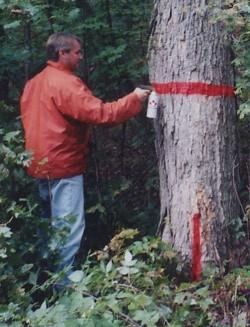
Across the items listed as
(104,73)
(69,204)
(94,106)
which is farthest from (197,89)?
(104,73)

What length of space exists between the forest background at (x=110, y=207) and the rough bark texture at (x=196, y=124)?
134mm

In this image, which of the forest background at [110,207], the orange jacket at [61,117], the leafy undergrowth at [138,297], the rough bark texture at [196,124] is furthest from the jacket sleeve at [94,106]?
the leafy undergrowth at [138,297]

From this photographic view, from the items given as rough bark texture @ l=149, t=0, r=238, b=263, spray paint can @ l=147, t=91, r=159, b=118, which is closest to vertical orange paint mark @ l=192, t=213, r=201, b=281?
rough bark texture @ l=149, t=0, r=238, b=263

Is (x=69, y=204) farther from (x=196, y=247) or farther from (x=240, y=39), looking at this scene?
(x=240, y=39)

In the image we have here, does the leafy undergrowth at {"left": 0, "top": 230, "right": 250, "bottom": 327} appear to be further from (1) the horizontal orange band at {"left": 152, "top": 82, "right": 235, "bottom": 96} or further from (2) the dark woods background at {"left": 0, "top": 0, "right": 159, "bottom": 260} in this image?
(1) the horizontal orange band at {"left": 152, "top": 82, "right": 235, "bottom": 96}

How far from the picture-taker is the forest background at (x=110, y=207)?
432 cm

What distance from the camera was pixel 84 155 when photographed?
560 cm

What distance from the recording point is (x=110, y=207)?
20.7 ft

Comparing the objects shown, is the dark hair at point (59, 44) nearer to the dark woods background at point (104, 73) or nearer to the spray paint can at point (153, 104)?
the dark woods background at point (104, 73)

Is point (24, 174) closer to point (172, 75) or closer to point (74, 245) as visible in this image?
point (74, 245)

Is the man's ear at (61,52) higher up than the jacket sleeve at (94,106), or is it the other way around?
the man's ear at (61,52)

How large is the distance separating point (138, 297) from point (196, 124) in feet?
4.79

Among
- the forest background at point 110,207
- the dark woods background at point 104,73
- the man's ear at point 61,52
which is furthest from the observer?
the dark woods background at point 104,73

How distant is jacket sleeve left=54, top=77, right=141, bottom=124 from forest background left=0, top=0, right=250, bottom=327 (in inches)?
18.9
